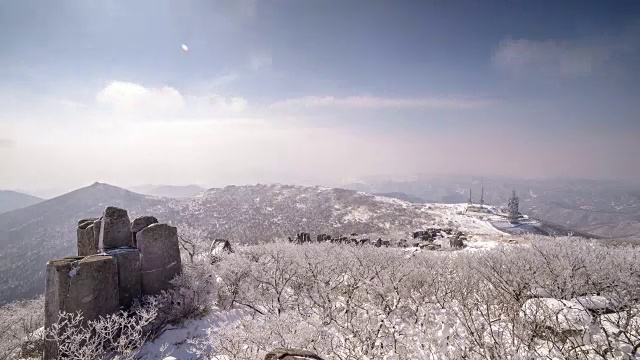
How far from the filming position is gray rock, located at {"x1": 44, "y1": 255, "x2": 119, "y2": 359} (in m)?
10.9

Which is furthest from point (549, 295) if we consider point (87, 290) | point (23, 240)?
point (23, 240)

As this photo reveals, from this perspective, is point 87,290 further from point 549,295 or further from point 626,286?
point 626,286

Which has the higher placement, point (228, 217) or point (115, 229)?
point (115, 229)

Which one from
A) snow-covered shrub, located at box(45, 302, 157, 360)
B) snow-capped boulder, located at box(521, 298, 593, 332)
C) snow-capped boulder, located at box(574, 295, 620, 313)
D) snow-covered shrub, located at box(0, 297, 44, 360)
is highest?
snow-capped boulder, located at box(521, 298, 593, 332)

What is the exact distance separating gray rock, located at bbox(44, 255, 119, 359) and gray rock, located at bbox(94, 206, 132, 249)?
9.51ft

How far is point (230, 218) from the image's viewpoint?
88.1 metres

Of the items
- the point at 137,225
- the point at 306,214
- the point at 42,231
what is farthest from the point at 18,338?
the point at 42,231

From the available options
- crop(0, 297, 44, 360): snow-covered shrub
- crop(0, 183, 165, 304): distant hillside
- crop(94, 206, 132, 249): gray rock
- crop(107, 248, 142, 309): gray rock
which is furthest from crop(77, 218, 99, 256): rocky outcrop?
crop(0, 183, 165, 304): distant hillside

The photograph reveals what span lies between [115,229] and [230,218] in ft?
248

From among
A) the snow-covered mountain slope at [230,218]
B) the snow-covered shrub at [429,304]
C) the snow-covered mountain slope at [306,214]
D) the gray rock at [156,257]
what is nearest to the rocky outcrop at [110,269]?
the gray rock at [156,257]

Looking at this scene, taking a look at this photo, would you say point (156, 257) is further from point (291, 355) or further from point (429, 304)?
point (429, 304)

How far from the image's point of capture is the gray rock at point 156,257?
49.3 ft

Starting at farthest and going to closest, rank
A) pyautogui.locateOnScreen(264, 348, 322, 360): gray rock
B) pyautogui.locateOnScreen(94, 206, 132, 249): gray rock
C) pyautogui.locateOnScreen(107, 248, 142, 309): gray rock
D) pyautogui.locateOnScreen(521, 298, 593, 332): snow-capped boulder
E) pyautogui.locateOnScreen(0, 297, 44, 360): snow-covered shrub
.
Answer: pyautogui.locateOnScreen(94, 206, 132, 249): gray rock
pyautogui.locateOnScreen(107, 248, 142, 309): gray rock
pyautogui.locateOnScreen(0, 297, 44, 360): snow-covered shrub
pyautogui.locateOnScreen(521, 298, 593, 332): snow-capped boulder
pyautogui.locateOnScreen(264, 348, 322, 360): gray rock

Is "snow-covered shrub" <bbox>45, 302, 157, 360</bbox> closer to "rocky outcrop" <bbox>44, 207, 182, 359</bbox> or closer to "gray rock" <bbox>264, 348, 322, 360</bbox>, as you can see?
"rocky outcrop" <bbox>44, 207, 182, 359</bbox>
